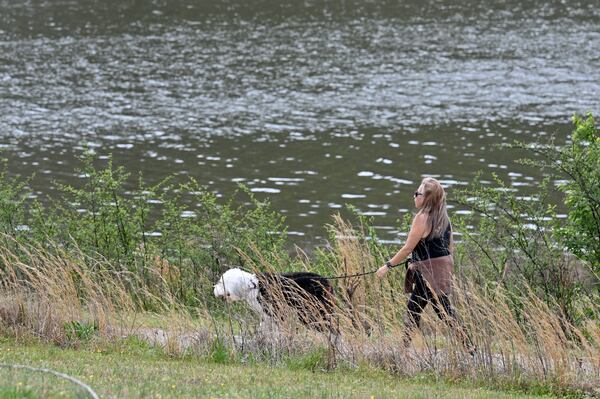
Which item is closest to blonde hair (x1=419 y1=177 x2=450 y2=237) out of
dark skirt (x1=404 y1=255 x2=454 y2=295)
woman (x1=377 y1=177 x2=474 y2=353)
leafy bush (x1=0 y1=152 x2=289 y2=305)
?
woman (x1=377 y1=177 x2=474 y2=353)

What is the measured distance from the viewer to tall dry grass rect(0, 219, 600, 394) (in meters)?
9.45

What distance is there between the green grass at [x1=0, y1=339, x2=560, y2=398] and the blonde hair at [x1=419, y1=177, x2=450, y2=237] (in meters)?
1.51

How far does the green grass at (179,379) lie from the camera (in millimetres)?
7520

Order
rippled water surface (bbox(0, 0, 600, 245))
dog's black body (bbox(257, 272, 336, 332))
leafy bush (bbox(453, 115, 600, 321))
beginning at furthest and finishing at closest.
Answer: rippled water surface (bbox(0, 0, 600, 245)), leafy bush (bbox(453, 115, 600, 321)), dog's black body (bbox(257, 272, 336, 332))

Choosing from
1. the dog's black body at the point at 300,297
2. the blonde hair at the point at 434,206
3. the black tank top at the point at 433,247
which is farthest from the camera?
the dog's black body at the point at 300,297

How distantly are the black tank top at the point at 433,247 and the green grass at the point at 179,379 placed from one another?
132cm

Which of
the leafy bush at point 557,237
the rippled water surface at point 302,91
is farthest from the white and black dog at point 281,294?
the rippled water surface at point 302,91

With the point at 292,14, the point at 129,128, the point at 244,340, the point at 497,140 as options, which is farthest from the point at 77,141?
the point at 292,14

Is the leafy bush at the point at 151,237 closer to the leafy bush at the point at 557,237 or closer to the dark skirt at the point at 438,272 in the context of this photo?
the leafy bush at the point at 557,237

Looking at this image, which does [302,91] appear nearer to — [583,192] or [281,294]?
[583,192]

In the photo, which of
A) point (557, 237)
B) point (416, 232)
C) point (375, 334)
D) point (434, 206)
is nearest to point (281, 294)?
point (375, 334)

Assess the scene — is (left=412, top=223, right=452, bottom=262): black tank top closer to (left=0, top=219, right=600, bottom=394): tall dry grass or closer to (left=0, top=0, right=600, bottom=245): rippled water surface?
(left=0, top=219, right=600, bottom=394): tall dry grass

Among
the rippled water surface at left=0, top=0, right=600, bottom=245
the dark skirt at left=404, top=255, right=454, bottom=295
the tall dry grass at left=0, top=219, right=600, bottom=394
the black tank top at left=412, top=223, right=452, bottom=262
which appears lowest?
the rippled water surface at left=0, top=0, right=600, bottom=245

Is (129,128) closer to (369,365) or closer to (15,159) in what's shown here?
(15,159)
